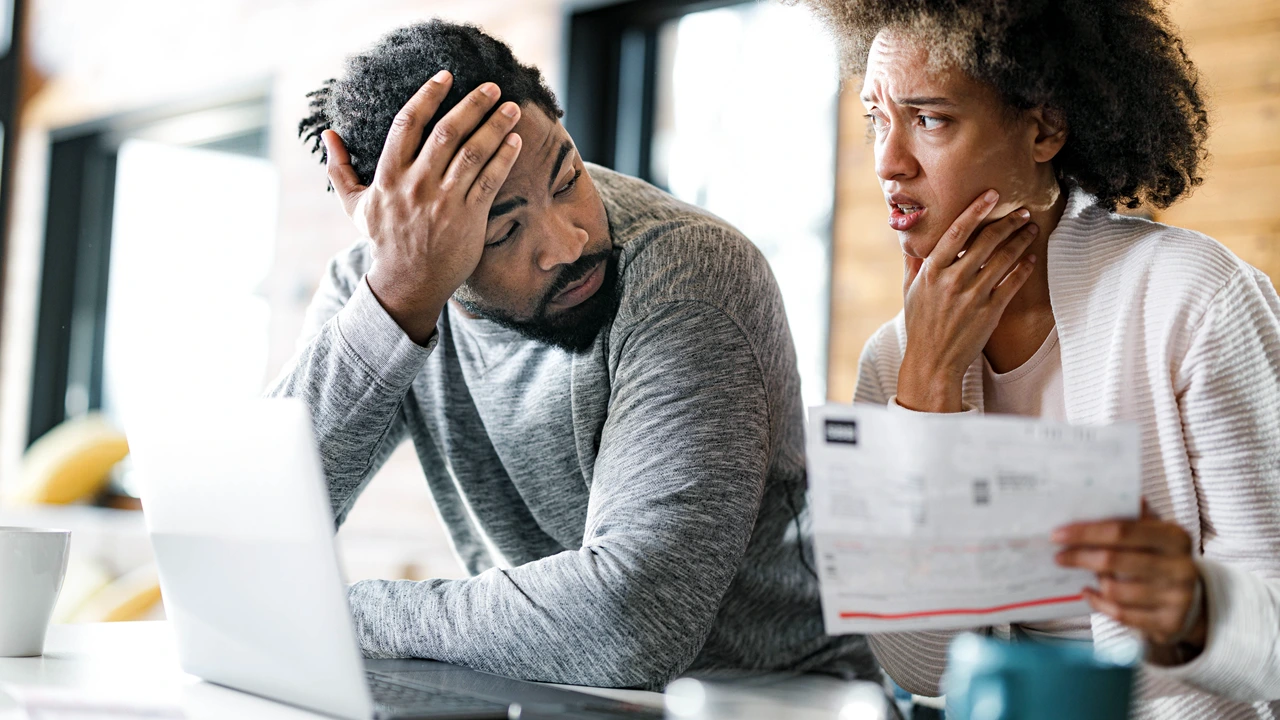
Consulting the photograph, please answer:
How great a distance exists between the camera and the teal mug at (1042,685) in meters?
0.57

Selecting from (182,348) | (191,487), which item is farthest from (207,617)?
(182,348)

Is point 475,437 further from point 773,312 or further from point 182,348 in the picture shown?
point 182,348

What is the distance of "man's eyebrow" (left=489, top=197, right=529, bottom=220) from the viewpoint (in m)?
1.22

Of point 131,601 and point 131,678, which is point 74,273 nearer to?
point 131,601

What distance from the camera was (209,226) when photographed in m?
4.25

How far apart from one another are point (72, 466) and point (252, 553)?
10.6 feet

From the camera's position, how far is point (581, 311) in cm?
126

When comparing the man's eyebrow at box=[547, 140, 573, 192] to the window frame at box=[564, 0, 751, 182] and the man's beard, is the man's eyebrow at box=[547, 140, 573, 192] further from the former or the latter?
the window frame at box=[564, 0, 751, 182]

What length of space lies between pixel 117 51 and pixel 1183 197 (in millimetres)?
4170

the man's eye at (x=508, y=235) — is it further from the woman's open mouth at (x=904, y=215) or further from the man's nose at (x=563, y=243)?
the woman's open mouth at (x=904, y=215)

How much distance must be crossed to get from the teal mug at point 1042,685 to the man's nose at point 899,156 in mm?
613

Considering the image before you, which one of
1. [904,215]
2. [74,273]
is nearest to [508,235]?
[904,215]

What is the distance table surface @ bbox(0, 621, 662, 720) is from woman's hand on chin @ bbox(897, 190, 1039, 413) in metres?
0.38

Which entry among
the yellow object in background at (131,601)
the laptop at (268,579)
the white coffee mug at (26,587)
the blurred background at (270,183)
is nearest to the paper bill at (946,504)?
the laptop at (268,579)
